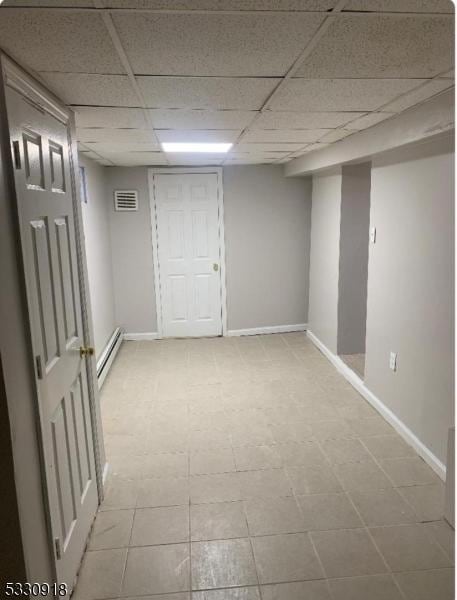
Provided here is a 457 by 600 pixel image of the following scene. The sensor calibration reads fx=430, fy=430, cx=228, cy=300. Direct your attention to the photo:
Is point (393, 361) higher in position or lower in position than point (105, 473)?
higher

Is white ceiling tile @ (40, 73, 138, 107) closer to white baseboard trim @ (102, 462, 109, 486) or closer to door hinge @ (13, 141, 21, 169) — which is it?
door hinge @ (13, 141, 21, 169)

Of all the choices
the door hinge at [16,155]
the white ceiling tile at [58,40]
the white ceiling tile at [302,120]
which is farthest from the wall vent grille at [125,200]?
the door hinge at [16,155]

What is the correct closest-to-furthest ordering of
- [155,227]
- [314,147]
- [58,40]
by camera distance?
1. [58,40]
2. [314,147]
3. [155,227]

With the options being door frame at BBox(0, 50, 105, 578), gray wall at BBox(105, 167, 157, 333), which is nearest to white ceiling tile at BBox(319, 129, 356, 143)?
door frame at BBox(0, 50, 105, 578)

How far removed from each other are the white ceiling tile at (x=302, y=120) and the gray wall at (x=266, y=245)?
8.49 ft

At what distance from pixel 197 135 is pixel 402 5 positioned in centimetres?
203

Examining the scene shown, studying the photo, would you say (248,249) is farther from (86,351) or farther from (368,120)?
(86,351)

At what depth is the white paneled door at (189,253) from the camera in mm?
5281

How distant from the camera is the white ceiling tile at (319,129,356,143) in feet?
9.85

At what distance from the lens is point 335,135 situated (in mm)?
3170

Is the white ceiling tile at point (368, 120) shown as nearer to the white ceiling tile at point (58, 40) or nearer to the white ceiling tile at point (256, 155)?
the white ceiling tile at point (256, 155)

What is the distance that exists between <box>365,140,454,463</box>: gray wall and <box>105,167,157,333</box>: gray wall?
285cm

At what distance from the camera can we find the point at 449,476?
233cm

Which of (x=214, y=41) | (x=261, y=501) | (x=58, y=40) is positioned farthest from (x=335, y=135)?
(x=261, y=501)
